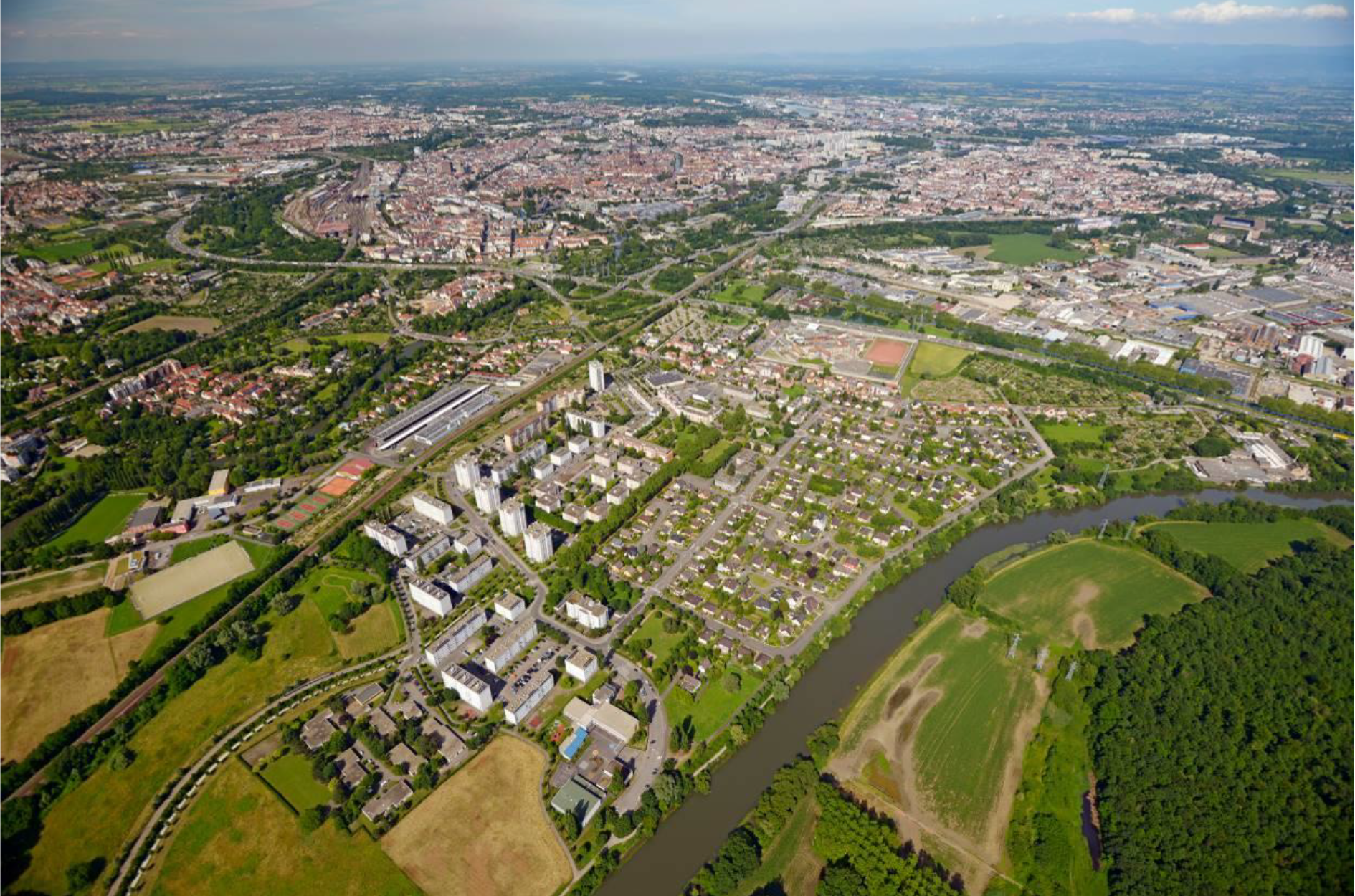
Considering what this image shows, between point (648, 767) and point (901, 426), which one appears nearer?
point (648, 767)

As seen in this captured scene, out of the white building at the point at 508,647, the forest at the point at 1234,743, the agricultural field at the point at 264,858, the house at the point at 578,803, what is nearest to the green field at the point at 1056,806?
the forest at the point at 1234,743

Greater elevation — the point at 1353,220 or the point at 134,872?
the point at 1353,220

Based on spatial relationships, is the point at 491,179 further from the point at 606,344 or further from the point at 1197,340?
the point at 1197,340

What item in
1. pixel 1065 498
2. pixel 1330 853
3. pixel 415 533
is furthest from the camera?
pixel 1065 498

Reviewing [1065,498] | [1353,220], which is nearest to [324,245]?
[1065,498]

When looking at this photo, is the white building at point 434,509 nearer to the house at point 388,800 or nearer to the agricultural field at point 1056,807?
the house at point 388,800

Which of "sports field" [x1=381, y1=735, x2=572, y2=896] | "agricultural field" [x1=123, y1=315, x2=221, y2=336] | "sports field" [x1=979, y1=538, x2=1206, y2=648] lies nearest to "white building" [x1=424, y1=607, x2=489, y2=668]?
"sports field" [x1=381, y1=735, x2=572, y2=896]

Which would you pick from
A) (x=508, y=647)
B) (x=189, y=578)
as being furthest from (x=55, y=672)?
(x=508, y=647)
